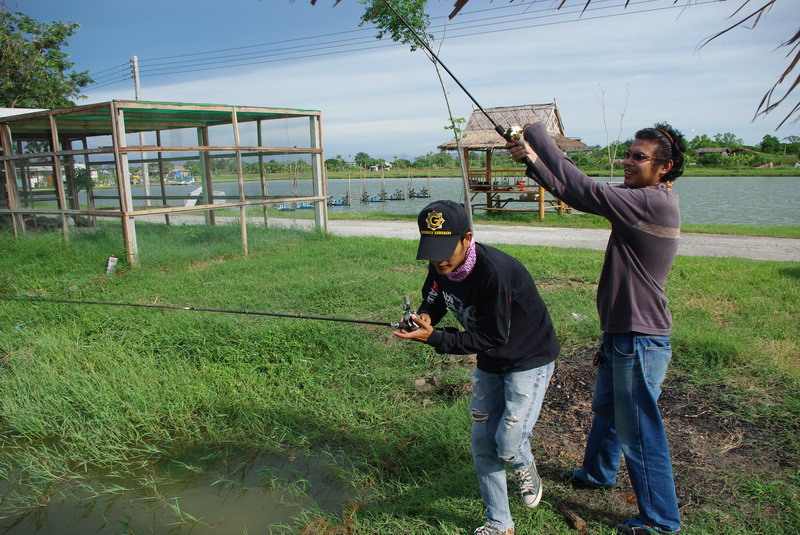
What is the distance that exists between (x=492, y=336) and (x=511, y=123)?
55.9 ft

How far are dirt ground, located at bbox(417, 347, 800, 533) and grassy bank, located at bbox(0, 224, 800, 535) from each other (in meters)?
0.01

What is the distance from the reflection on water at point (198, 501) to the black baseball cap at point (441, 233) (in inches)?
65.0

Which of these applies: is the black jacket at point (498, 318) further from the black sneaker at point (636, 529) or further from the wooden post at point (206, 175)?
the wooden post at point (206, 175)

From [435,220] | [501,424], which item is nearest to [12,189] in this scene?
[435,220]

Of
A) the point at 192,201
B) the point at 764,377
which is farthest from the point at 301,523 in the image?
the point at 192,201

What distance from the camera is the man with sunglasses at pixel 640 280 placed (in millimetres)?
2305

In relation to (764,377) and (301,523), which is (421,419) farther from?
(764,377)

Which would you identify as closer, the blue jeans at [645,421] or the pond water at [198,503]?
the blue jeans at [645,421]

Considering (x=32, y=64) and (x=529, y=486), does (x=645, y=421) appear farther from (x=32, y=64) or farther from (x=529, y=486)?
(x=32, y=64)

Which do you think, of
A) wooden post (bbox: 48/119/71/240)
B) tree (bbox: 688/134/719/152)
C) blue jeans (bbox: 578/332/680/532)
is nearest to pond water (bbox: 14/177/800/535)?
blue jeans (bbox: 578/332/680/532)

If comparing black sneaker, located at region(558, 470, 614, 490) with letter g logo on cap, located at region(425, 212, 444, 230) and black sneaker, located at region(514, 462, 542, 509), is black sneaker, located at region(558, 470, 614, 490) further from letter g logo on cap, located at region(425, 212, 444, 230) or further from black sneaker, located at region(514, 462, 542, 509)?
letter g logo on cap, located at region(425, 212, 444, 230)

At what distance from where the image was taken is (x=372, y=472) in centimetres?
334

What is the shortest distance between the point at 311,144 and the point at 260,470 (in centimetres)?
886

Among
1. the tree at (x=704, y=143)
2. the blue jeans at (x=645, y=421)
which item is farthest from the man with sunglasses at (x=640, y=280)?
the tree at (x=704, y=143)
